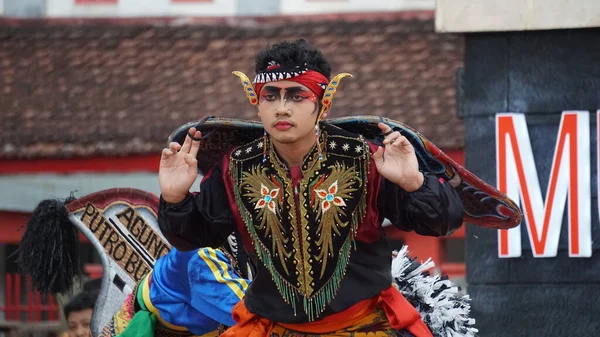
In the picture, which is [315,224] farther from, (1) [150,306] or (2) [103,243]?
(2) [103,243]

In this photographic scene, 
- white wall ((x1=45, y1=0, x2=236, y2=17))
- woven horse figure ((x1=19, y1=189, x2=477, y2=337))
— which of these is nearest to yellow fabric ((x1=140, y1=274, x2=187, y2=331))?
woven horse figure ((x1=19, y1=189, x2=477, y2=337))

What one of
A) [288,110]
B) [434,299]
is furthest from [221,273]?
[288,110]

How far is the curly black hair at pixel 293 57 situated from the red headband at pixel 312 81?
32 mm

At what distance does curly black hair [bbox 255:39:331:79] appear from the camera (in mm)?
5465

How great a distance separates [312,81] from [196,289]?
1.78m

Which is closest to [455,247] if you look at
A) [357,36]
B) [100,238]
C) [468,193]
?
[357,36]

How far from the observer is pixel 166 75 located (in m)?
16.4

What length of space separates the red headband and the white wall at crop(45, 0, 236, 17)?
11.3m

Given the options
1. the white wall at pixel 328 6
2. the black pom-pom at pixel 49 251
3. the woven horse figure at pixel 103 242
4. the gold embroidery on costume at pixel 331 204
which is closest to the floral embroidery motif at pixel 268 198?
the gold embroidery on costume at pixel 331 204

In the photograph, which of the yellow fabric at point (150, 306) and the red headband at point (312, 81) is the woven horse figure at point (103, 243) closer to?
the yellow fabric at point (150, 306)

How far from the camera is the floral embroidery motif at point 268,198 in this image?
549 cm

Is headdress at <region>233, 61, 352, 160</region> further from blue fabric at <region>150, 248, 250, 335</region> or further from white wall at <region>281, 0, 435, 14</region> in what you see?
white wall at <region>281, 0, 435, 14</region>

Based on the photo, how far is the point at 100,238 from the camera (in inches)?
324

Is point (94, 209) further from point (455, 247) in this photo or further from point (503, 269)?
point (455, 247)
